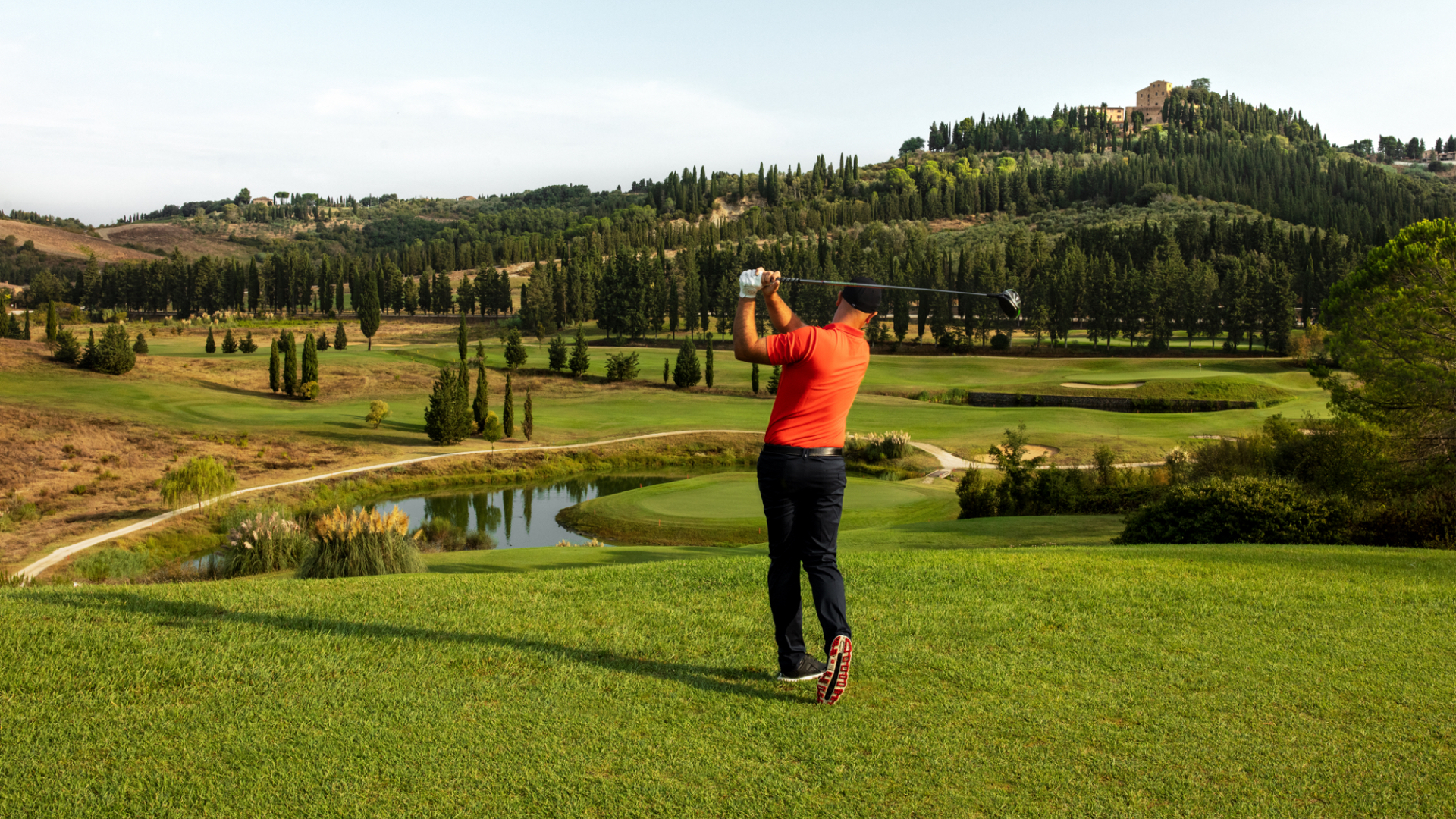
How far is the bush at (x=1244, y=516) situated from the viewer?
13367mm

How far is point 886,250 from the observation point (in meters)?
150

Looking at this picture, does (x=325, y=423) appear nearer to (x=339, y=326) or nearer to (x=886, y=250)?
(x=339, y=326)

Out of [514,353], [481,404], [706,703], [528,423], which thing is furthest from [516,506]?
[514,353]

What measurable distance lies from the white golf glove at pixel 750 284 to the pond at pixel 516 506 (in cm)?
2477

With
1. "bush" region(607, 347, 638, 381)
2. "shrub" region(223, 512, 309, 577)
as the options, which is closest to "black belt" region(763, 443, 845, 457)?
"shrub" region(223, 512, 309, 577)

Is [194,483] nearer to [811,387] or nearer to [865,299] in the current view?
[811,387]

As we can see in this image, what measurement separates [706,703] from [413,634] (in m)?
2.53

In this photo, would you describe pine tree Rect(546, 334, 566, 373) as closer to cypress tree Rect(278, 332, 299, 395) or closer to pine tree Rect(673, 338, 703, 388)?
pine tree Rect(673, 338, 703, 388)

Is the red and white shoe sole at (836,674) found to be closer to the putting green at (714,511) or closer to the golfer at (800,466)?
the golfer at (800,466)

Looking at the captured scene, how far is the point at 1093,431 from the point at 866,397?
20.9 m

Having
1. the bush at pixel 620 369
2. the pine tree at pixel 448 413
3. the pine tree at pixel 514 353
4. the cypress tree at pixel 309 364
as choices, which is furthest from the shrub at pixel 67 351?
the bush at pixel 620 369

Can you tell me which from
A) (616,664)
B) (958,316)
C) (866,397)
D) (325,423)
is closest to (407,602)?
(616,664)

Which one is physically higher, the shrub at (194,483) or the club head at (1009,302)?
the club head at (1009,302)

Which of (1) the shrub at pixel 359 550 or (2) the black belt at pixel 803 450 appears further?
(1) the shrub at pixel 359 550
